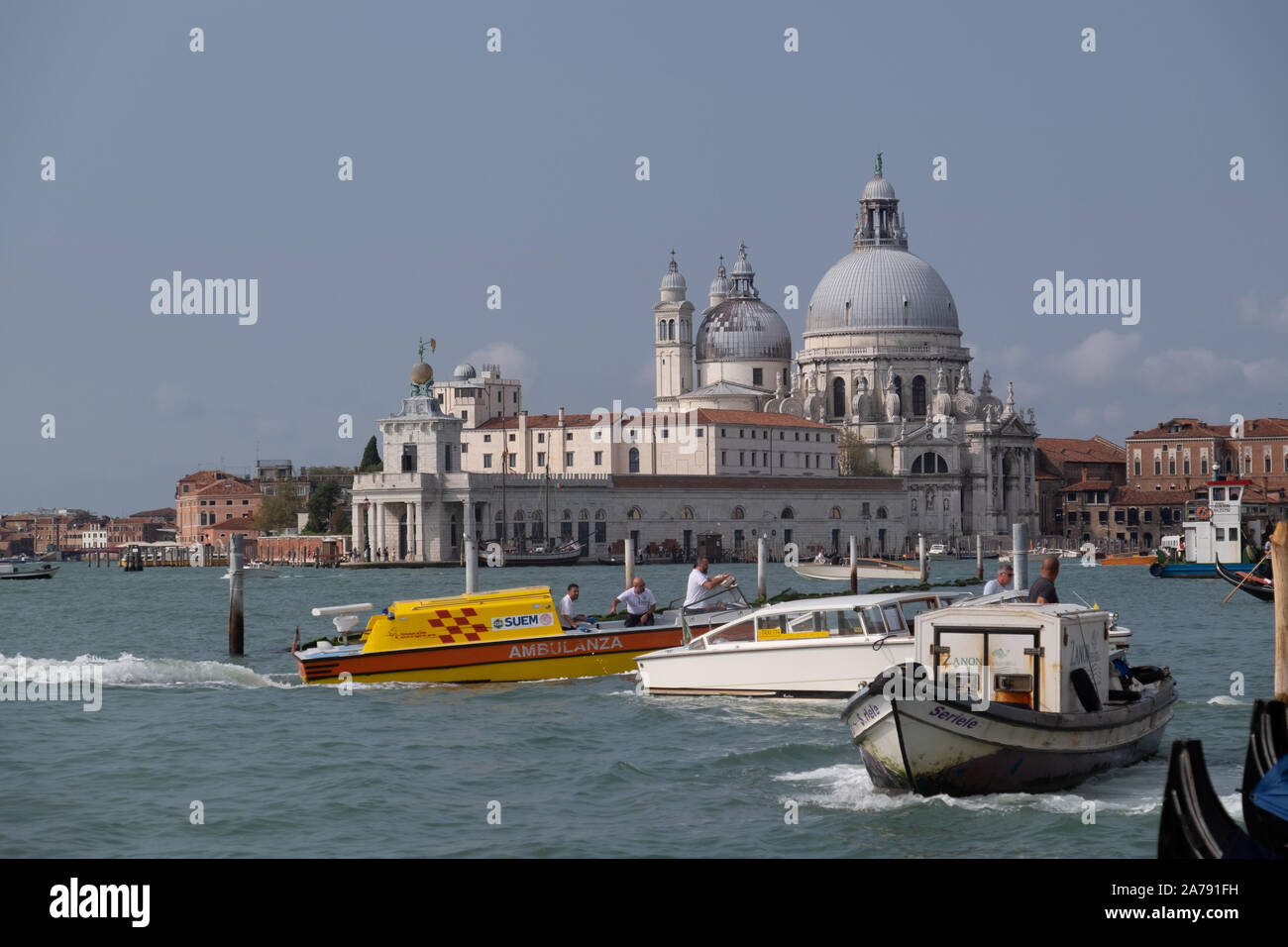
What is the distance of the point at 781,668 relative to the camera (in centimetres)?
1866

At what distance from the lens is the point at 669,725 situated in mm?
17609

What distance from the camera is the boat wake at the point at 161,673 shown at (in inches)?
875

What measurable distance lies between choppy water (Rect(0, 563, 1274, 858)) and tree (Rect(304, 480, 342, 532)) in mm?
77596

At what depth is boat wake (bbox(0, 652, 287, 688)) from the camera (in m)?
22.2

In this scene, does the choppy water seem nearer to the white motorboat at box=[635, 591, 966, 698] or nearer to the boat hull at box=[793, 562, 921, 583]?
the white motorboat at box=[635, 591, 966, 698]

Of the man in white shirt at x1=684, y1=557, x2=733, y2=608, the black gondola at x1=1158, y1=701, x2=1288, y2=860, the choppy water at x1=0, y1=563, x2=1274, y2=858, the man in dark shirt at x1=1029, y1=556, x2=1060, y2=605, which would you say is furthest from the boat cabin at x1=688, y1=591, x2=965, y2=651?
the black gondola at x1=1158, y1=701, x2=1288, y2=860

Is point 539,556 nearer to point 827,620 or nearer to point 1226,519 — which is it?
point 1226,519

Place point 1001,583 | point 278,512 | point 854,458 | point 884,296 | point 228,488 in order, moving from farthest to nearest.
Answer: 1. point 228,488
2. point 884,296
3. point 854,458
4. point 278,512
5. point 1001,583

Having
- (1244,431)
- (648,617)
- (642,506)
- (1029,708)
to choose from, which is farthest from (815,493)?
(1029,708)

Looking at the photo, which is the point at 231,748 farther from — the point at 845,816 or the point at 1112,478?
the point at 1112,478

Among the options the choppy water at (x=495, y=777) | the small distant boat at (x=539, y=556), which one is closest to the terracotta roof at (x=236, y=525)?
the small distant boat at (x=539, y=556)

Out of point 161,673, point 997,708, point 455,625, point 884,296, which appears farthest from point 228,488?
point 997,708

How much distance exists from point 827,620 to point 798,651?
45 cm
